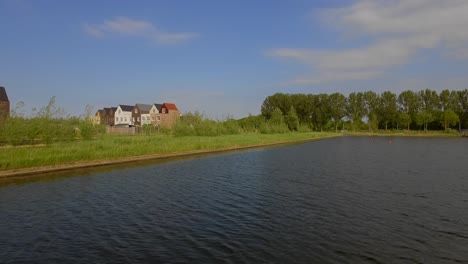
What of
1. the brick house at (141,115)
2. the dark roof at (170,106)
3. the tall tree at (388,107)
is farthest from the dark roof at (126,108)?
the tall tree at (388,107)

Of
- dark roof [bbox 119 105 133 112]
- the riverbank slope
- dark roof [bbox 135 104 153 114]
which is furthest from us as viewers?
dark roof [bbox 119 105 133 112]

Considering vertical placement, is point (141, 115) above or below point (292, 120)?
above

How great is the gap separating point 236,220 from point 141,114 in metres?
97.6

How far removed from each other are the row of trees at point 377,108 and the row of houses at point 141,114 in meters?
32.2

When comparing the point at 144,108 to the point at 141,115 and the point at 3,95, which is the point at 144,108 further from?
the point at 3,95

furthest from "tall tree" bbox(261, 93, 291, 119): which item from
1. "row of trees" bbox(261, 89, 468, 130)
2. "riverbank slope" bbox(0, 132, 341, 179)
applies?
"riverbank slope" bbox(0, 132, 341, 179)

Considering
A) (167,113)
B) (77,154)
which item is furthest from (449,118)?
(77,154)

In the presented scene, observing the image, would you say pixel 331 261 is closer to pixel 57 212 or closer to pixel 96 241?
pixel 96 241

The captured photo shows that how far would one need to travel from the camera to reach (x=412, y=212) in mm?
13234

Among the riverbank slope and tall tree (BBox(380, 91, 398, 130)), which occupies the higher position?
tall tree (BBox(380, 91, 398, 130))

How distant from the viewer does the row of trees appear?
363 feet

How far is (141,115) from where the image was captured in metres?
105

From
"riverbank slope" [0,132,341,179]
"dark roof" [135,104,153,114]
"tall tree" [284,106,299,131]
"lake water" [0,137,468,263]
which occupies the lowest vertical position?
"lake water" [0,137,468,263]

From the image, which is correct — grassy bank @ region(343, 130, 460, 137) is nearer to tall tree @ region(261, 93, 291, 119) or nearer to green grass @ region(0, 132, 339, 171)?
tall tree @ region(261, 93, 291, 119)
